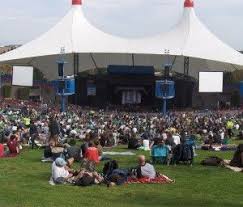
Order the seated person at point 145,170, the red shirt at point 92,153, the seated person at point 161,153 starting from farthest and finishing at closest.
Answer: the seated person at point 161,153 < the red shirt at point 92,153 < the seated person at point 145,170

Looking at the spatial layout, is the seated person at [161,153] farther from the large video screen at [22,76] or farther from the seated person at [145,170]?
the large video screen at [22,76]

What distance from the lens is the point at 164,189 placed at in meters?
9.09

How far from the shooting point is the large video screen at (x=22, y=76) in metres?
44.7

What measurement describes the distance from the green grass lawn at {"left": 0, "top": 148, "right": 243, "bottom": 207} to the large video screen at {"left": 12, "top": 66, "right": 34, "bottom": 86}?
33.7m

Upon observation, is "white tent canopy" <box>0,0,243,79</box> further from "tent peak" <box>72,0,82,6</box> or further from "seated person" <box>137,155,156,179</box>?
"seated person" <box>137,155,156,179</box>

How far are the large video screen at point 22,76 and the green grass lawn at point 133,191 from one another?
33.7m

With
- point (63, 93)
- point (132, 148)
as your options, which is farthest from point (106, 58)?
point (132, 148)

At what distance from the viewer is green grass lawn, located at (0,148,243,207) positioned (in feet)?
25.6

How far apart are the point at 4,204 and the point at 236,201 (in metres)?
2.93

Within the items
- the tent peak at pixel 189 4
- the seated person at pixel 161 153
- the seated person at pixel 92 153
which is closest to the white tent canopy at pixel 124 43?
the tent peak at pixel 189 4

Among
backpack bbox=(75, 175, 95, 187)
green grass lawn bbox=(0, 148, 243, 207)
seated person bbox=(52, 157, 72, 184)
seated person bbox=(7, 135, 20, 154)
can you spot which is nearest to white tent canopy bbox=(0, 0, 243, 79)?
seated person bbox=(7, 135, 20, 154)

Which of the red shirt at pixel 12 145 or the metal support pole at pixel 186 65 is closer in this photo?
the red shirt at pixel 12 145

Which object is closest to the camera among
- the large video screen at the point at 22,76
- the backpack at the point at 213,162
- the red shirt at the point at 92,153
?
the red shirt at the point at 92,153

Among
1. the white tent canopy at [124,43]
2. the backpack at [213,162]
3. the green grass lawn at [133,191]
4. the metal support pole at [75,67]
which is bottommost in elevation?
the green grass lawn at [133,191]
